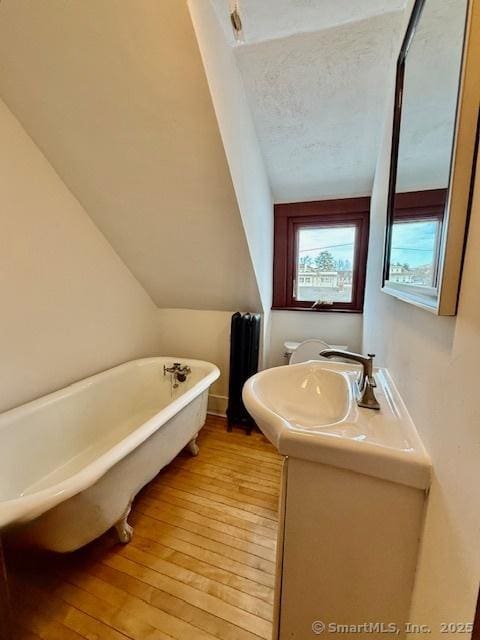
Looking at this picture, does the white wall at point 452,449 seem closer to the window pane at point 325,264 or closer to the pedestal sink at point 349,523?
the pedestal sink at point 349,523

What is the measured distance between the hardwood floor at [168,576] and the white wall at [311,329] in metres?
1.33

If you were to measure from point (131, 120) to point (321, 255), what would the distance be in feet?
6.16

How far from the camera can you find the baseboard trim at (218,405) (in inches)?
108

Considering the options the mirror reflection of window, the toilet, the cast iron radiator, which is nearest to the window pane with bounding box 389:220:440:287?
the mirror reflection of window

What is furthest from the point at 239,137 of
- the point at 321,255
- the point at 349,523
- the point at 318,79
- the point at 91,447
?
the point at 91,447

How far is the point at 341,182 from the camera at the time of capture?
2.31 m

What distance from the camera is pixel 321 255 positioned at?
2.63 meters

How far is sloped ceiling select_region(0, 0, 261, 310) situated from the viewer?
3.77 feet

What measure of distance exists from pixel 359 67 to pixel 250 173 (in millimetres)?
794

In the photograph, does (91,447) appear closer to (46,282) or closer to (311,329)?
(46,282)

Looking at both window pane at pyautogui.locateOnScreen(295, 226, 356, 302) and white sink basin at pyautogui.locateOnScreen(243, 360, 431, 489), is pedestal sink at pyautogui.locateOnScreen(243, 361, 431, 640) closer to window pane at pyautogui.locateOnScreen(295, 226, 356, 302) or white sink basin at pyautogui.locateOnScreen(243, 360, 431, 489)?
white sink basin at pyautogui.locateOnScreen(243, 360, 431, 489)

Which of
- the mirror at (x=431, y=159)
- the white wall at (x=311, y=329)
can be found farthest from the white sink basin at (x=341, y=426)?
the white wall at (x=311, y=329)

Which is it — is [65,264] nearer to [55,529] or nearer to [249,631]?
[55,529]

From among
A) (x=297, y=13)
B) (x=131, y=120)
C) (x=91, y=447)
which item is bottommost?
(x=91, y=447)
